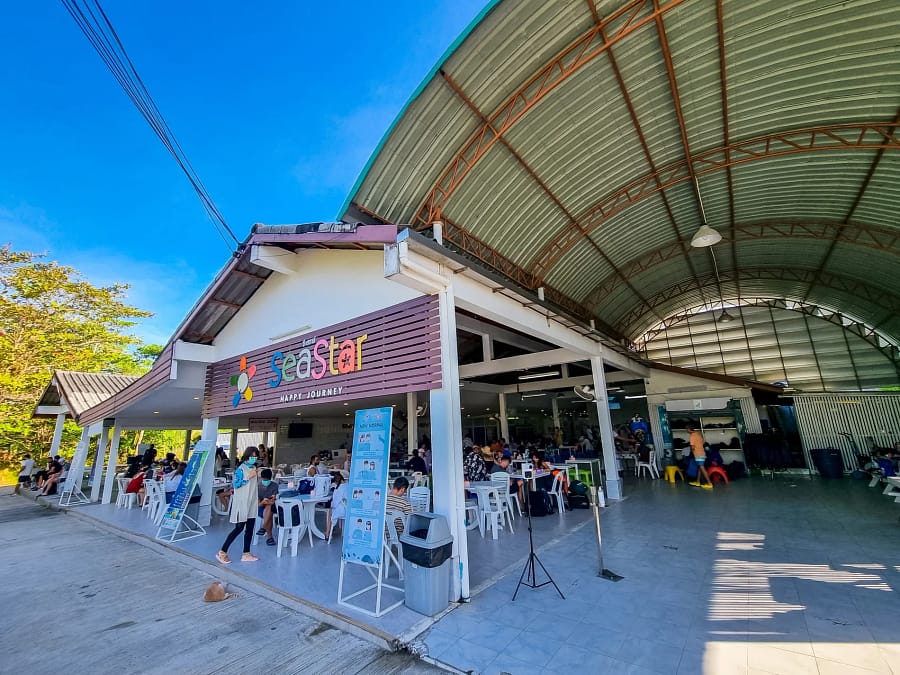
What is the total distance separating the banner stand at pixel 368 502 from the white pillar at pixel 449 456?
0.60 m

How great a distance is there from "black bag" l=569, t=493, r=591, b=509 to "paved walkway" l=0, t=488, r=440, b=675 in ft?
20.9

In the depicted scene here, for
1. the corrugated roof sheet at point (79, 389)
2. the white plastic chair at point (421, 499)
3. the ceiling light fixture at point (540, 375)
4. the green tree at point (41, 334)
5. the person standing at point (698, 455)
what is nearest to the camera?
the white plastic chair at point (421, 499)

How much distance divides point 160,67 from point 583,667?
10.4 meters

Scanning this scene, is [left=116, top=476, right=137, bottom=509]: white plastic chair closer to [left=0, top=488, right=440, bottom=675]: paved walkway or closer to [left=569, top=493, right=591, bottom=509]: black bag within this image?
[left=0, top=488, right=440, bottom=675]: paved walkway

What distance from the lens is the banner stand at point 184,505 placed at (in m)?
6.76

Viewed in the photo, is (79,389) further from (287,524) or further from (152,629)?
(152,629)

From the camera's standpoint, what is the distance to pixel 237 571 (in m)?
4.94

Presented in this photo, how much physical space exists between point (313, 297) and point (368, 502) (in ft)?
13.8

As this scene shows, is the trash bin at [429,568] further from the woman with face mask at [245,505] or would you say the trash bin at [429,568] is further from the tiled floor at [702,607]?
the woman with face mask at [245,505]

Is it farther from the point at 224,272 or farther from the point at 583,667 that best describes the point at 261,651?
the point at 224,272

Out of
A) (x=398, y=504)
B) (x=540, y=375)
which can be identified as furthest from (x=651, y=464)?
(x=398, y=504)

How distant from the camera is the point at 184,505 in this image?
22.0 ft

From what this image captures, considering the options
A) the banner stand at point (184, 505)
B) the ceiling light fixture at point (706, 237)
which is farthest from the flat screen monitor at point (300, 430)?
the ceiling light fixture at point (706, 237)

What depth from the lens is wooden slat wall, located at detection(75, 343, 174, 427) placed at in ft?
28.5
